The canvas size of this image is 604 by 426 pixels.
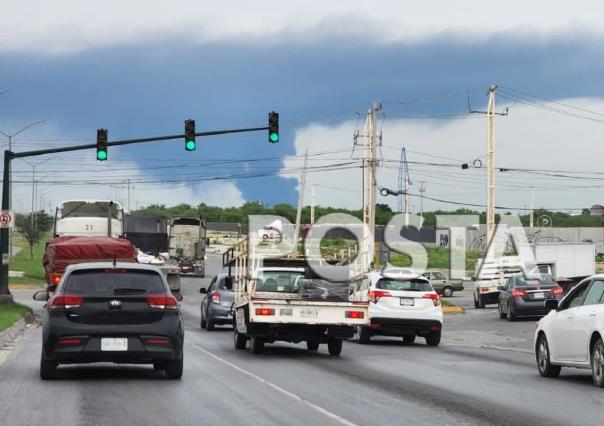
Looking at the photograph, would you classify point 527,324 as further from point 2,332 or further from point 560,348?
point 560,348

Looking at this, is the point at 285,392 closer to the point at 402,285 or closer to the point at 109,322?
the point at 109,322

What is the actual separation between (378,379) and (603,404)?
4463mm

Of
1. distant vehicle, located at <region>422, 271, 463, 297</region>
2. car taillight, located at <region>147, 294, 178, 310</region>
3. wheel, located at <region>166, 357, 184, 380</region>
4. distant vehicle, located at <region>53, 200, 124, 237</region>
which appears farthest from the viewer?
distant vehicle, located at <region>422, 271, 463, 297</region>

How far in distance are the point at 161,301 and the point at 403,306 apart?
38.8 ft

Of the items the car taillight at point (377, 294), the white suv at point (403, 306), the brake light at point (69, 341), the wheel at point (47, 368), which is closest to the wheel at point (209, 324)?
the white suv at point (403, 306)

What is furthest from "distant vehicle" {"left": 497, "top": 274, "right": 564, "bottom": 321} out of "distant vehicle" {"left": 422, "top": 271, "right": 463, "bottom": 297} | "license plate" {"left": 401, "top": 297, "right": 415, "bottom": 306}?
"distant vehicle" {"left": 422, "top": 271, "right": 463, "bottom": 297}

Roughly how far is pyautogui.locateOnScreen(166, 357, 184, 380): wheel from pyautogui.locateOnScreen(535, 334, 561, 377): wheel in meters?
6.05

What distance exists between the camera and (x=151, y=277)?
17.2 m

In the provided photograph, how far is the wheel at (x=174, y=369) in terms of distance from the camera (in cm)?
1695

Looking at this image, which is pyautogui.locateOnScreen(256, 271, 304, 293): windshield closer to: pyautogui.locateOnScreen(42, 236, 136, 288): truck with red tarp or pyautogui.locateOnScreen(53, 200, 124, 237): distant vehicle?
pyautogui.locateOnScreen(42, 236, 136, 288): truck with red tarp

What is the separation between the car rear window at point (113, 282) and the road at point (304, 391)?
4.33 ft

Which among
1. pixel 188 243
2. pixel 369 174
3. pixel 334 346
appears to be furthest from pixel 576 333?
pixel 188 243

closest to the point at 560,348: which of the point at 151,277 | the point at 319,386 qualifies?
the point at 319,386

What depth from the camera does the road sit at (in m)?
12.8
